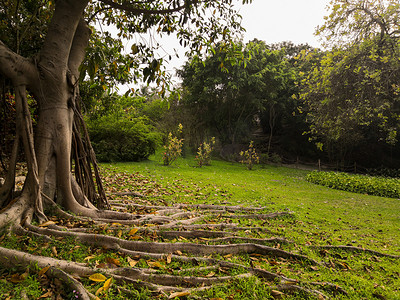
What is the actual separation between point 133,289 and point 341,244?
3.59 m

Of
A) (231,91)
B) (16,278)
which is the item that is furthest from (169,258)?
(231,91)

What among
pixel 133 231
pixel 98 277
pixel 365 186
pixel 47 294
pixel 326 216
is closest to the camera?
pixel 47 294

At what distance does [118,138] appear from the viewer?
43.7 feet

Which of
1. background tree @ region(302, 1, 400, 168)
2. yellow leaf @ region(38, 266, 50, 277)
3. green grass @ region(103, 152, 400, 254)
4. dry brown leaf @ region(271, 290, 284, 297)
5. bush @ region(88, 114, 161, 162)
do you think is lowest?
green grass @ region(103, 152, 400, 254)

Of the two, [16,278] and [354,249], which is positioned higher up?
[16,278]

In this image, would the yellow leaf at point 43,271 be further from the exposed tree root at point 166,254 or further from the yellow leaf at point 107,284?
the yellow leaf at point 107,284

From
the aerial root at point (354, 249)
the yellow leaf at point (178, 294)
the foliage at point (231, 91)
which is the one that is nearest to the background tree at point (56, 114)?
the yellow leaf at point (178, 294)

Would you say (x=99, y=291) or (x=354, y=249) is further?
(x=354, y=249)

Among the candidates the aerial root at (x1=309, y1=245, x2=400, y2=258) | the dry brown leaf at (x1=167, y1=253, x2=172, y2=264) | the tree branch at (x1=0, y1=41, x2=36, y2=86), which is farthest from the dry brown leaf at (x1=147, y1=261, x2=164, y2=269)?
the tree branch at (x1=0, y1=41, x2=36, y2=86)

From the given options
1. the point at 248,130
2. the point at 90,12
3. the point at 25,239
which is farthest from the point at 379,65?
the point at 248,130

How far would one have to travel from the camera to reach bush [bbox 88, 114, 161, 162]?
12.6m

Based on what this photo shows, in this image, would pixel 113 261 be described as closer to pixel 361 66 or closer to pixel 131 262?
pixel 131 262

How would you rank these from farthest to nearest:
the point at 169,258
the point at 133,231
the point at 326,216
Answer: the point at 326,216, the point at 133,231, the point at 169,258

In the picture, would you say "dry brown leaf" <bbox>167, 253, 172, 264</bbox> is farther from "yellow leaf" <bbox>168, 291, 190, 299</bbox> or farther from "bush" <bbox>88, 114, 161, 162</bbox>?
"bush" <bbox>88, 114, 161, 162</bbox>
